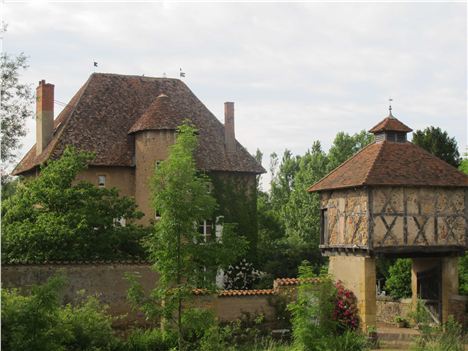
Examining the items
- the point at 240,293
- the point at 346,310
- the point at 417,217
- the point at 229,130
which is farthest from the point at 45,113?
the point at 417,217

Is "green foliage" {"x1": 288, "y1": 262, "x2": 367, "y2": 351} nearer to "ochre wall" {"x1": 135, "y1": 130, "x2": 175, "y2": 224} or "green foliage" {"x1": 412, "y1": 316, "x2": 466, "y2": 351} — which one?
"green foliage" {"x1": 412, "y1": 316, "x2": 466, "y2": 351}

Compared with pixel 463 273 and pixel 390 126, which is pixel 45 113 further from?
pixel 463 273

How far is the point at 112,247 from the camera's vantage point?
1050 inches

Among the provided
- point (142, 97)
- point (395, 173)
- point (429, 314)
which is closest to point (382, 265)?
point (429, 314)

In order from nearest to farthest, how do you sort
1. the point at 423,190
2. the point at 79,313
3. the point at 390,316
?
the point at 79,313
the point at 423,190
the point at 390,316

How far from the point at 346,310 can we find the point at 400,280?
7623 millimetres

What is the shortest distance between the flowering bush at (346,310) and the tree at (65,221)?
23.9 ft

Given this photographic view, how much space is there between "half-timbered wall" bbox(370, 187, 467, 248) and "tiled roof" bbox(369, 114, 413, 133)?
2690mm

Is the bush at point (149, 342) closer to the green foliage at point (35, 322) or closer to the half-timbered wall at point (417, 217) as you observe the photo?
the green foliage at point (35, 322)

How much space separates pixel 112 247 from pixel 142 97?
13.1 metres

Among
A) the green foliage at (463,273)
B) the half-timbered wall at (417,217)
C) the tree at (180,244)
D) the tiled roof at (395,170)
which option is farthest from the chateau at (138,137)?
the tree at (180,244)

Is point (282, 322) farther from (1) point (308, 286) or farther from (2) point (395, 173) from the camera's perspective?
(2) point (395, 173)

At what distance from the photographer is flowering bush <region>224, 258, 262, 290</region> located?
1389 inches

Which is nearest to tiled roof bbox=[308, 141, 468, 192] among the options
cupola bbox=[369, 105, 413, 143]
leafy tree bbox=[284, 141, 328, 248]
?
cupola bbox=[369, 105, 413, 143]
